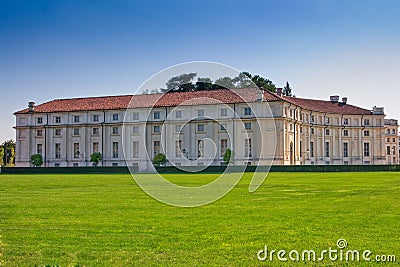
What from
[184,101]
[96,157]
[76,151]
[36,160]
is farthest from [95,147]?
[184,101]

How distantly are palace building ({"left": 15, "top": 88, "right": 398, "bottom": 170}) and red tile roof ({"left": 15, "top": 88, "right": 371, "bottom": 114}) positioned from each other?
0.48 ft

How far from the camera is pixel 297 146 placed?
79250 mm

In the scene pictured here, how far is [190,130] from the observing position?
7669 cm

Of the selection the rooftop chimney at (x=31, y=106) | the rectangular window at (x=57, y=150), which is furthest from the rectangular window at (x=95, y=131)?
the rooftop chimney at (x=31, y=106)

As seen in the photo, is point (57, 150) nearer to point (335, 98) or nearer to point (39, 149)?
point (39, 149)

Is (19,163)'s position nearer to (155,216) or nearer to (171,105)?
(171,105)

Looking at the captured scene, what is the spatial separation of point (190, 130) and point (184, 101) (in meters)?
4.80

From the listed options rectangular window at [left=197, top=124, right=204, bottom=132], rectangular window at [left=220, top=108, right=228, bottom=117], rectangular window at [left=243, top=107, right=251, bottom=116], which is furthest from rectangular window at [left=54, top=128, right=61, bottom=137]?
rectangular window at [left=243, top=107, right=251, bottom=116]

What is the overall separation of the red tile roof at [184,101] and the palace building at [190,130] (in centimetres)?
15

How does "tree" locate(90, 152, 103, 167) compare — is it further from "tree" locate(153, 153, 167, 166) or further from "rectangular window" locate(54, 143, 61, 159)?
"tree" locate(153, 153, 167, 166)

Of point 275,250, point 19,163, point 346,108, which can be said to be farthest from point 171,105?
point 275,250

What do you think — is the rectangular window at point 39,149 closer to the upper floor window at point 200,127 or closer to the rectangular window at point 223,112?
the upper floor window at point 200,127

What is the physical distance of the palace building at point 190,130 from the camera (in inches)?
2849

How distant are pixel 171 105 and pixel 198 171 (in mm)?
17239
